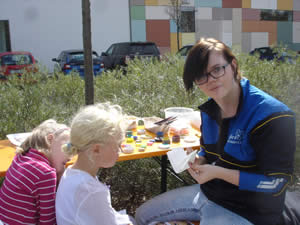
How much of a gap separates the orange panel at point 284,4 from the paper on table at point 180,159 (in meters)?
21.7

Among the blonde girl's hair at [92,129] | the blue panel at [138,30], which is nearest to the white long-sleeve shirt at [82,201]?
the blonde girl's hair at [92,129]

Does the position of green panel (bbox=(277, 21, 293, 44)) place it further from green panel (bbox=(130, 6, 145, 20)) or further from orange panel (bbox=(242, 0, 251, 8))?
green panel (bbox=(130, 6, 145, 20))

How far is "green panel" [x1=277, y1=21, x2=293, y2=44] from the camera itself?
67.7ft

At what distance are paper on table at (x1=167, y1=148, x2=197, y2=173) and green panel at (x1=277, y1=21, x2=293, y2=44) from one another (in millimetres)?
21154

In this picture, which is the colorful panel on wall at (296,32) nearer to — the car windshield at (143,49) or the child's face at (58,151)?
the car windshield at (143,49)

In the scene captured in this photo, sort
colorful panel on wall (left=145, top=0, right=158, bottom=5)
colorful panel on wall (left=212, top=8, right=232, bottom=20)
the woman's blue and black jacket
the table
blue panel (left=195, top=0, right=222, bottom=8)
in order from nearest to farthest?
the woman's blue and black jacket, the table, colorful panel on wall (left=145, top=0, right=158, bottom=5), blue panel (left=195, top=0, right=222, bottom=8), colorful panel on wall (left=212, top=8, right=232, bottom=20)

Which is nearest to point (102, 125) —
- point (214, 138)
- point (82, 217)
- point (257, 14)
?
point (82, 217)

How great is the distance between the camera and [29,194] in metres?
1.46

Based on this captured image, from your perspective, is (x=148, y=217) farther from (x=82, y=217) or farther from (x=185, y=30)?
(x=185, y=30)

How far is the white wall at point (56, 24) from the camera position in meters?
14.2

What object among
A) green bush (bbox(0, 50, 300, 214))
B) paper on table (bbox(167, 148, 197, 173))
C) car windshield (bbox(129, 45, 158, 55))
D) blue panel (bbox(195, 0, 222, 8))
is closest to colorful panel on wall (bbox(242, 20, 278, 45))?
blue panel (bbox(195, 0, 222, 8))

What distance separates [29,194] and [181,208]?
2.77 ft

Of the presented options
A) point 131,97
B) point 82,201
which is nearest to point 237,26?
point 131,97

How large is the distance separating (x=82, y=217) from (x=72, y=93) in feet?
10.7
